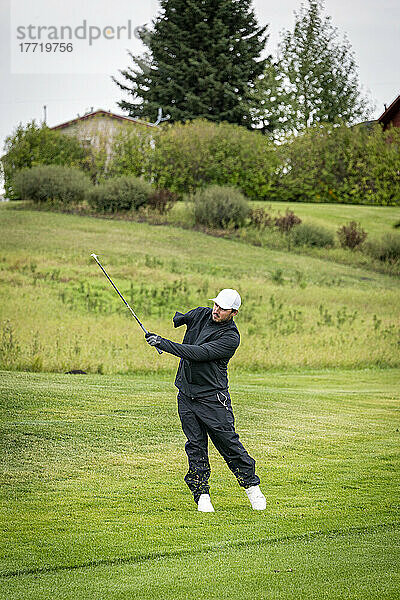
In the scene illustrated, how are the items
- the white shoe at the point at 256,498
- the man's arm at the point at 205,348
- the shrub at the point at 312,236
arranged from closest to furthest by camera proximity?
the man's arm at the point at 205,348 → the white shoe at the point at 256,498 → the shrub at the point at 312,236

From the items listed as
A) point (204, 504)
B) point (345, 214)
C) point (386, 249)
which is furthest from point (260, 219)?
point (204, 504)

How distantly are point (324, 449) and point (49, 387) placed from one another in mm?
4716

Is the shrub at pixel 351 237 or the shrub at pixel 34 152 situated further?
the shrub at pixel 34 152

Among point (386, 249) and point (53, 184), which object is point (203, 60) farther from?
point (386, 249)

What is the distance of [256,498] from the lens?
21.2 ft

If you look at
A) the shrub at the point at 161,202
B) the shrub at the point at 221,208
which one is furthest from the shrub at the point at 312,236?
the shrub at the point at 161,202

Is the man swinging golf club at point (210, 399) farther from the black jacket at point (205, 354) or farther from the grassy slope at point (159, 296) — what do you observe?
the grassy slope at point (159, 296)

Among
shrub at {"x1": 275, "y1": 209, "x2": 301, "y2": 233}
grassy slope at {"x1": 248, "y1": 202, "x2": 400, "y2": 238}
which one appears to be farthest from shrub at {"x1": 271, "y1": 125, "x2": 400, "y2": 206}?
shrub at {"x1": 275, "y1": 209, "x2": 301, "y2": 233}

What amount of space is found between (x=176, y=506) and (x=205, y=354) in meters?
1.30

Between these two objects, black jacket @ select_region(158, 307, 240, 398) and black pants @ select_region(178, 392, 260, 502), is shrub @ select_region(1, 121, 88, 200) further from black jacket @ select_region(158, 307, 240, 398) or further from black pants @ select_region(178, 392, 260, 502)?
black pants @ select_region(178, 392, 260, 502)

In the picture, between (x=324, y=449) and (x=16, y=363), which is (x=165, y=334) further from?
(x=324, y=449)

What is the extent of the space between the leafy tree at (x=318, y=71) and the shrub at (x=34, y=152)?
19.8 m

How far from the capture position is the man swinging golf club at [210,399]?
6215 millimetres

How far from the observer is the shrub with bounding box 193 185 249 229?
31.8 m
